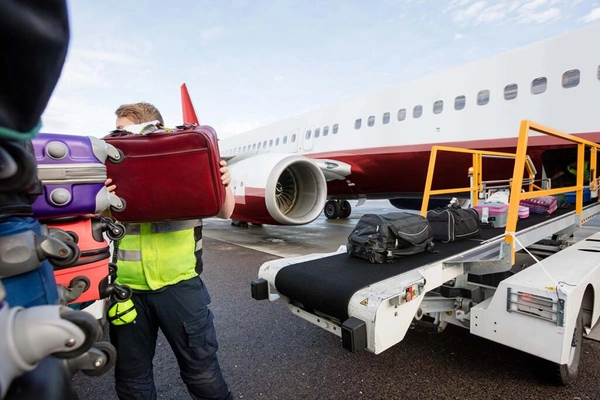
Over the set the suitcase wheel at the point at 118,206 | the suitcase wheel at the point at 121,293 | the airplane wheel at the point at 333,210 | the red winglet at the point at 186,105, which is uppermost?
the red winglet at the point at 186,105

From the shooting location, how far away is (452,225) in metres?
2.92

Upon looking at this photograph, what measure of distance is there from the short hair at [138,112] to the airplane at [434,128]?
3.27 meters

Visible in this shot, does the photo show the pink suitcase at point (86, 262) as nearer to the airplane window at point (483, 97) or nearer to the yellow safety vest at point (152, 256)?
the yellow safety vest at point (152, 256)

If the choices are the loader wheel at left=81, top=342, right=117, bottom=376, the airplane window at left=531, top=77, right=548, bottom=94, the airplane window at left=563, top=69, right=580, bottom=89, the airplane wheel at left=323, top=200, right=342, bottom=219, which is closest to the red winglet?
the airplane wheel at left=323, top=200, right=342, bottom=219

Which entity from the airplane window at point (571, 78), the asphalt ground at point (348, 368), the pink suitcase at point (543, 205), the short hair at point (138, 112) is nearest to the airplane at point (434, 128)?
the airplane window at point (571, 78)

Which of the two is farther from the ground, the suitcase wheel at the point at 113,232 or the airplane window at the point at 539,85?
the airplane window at the point at 539,85

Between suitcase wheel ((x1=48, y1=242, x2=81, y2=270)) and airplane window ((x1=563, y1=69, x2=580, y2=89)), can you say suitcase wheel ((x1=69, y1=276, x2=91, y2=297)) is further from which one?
airplane window ((x1=563, y1=69, x2=580, y2=89))

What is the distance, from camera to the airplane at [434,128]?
5238mm

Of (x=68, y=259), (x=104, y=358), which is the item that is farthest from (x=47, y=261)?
(x=104, y=358)

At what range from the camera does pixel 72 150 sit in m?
1.08

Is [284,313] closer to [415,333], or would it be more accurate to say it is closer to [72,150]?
[415,333]

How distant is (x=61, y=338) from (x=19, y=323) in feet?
0.21

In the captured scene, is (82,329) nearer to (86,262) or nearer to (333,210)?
(86,262)

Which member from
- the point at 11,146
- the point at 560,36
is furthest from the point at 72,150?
the point at 560,36
